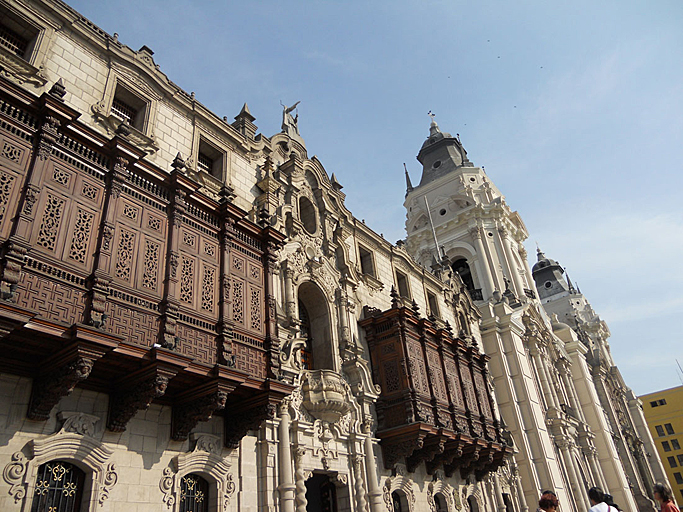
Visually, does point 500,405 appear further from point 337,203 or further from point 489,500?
point 337,203

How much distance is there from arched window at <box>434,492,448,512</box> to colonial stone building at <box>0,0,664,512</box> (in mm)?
68

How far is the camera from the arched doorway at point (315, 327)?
1697cm

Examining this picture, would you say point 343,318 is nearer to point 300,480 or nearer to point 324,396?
point 324,396

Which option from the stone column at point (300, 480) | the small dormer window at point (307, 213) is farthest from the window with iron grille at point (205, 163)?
the stone column at point (300, 480)

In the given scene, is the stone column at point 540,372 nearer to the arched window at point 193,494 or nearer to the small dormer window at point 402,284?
the small dormer window at point 402,284

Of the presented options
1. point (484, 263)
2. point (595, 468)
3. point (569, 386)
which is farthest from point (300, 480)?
point (569, 386)

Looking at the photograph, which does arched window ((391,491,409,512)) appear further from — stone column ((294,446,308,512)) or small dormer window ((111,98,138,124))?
small dormer window ((111,98,138,124))

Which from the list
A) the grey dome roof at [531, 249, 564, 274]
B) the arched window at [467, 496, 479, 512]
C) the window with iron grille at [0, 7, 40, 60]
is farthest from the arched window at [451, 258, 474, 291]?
the grey dome roof at [531, 249, 564, 274]

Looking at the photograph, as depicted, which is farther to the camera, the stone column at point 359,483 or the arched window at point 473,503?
the arched window at point 473,503

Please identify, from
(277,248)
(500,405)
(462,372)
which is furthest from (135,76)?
(500,405)

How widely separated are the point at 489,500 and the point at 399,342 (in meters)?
8.65

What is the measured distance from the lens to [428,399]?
58.2ft

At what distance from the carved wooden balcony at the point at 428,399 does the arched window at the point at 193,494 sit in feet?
22.7

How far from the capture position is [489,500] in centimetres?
2116
